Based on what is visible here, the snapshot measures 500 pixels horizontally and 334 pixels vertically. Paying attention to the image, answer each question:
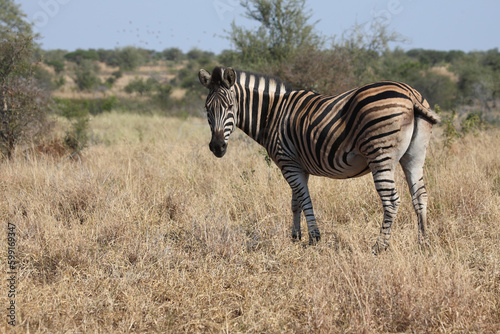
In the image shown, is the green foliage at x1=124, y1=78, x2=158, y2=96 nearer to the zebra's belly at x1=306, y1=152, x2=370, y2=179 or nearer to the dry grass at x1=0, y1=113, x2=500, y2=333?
the dry grass at x1=0, y1=113, x2=500, y2=333

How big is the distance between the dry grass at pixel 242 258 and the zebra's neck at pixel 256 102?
1.23 metres

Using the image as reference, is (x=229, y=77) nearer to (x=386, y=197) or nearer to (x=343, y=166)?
(x=343, y=166)

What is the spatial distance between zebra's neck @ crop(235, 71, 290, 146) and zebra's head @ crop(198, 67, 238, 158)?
185 millimetres

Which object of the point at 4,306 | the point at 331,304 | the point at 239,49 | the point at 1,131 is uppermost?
the point at 239,49

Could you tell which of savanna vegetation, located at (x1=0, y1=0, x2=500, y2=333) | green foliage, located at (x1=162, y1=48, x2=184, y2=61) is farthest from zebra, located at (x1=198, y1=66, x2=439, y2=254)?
green foliage, located at (x1=162, y1=48, x2=184, y2=61)

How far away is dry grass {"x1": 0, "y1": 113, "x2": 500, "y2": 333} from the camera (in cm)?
348

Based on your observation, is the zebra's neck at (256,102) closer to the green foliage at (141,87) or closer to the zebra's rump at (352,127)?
the zebra's rump at (352,127)

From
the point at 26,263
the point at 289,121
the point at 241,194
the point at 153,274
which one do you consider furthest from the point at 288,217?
the point at 26,263

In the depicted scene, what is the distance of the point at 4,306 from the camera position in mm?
3709

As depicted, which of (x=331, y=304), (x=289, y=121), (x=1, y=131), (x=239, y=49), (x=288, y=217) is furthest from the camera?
(x=239, y=49)

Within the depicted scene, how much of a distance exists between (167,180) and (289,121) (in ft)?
10.4

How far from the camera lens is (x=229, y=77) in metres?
4.96

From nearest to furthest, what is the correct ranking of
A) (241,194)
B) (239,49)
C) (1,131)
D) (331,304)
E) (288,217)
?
1. (331,304)
2. (288,217)
3. (241,194)
4. (1,131)
5. (239,49)

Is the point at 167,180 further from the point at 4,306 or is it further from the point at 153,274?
the point at 4,306
